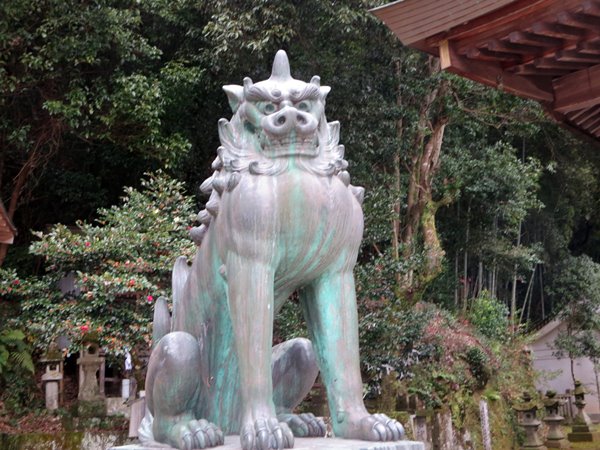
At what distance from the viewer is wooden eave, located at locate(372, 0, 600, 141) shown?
461 cm

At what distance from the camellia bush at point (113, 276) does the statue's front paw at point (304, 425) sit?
499 centimetres

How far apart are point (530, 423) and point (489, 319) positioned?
6.33 ft

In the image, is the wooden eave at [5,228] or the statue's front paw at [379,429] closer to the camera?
the statue's front paw at [379,429]

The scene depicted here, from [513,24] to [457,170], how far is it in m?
6.89

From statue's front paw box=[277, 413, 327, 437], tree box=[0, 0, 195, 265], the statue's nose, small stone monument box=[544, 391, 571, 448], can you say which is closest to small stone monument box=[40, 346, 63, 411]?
tree box=[0, 0, 195, 265]

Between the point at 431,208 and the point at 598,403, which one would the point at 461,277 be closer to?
the point at 431,208

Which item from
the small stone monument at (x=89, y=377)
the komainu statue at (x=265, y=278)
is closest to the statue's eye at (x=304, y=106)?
the komainu statue at (x=265, y=278)

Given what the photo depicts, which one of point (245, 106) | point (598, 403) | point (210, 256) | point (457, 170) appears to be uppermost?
point (457, 170)

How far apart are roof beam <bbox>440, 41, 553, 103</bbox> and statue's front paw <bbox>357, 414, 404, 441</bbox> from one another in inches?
126

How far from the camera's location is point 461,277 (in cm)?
1409

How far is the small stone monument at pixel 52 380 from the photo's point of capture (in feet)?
32.4

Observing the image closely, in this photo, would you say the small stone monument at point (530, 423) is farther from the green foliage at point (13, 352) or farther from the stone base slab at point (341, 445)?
the stone base slab at point (341, 445)

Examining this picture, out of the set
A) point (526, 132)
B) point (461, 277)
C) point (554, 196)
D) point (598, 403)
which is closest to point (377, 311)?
point (526, 132)

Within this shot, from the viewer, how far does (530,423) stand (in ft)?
36.4
